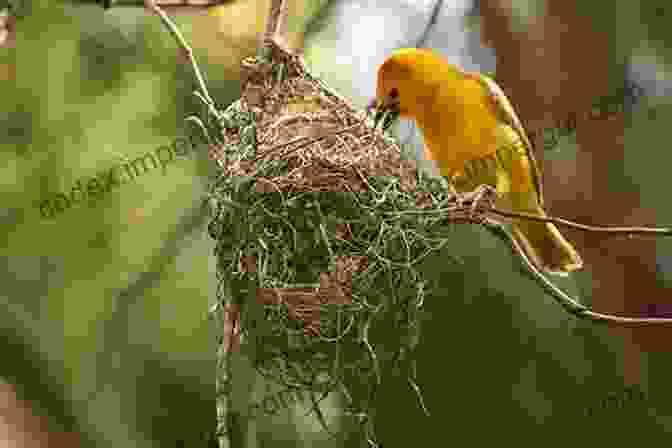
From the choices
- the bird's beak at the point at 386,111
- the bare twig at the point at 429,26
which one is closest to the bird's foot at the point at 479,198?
the bird's beak at the point at 386,111

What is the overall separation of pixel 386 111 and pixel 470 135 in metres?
0.12

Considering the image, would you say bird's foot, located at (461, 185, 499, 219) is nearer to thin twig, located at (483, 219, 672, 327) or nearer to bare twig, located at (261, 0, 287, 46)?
thin twig, located at (483, 219, 672, 327)

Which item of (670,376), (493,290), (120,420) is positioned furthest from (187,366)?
(670,376)

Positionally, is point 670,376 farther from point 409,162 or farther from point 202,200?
point 202,200

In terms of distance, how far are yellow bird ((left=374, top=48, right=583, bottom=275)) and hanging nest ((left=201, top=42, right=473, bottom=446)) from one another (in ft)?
0.47

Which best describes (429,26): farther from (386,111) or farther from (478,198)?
(478,198)

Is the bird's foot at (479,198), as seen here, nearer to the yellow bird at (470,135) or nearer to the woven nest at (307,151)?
the woven nest at (307,151)

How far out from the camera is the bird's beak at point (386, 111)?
0.97 metres

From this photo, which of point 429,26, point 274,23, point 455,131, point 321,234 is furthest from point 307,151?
point 429,26

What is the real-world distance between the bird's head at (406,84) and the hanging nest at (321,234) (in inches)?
4.6

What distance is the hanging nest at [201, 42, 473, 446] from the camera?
2.60 ft

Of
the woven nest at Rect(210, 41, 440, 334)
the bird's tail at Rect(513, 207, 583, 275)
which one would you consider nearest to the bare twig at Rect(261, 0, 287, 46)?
the woven nest at Rect(210, 41, 440, 334)

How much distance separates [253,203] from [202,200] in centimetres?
53

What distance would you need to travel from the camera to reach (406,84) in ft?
3.28
